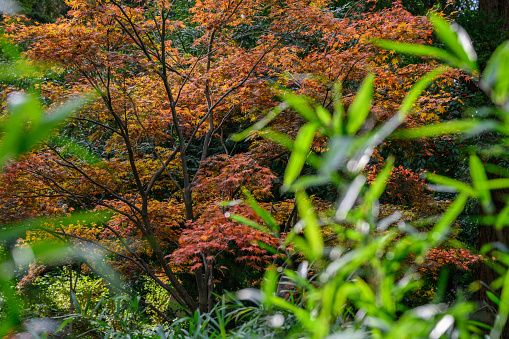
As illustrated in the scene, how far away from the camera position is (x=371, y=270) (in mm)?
766

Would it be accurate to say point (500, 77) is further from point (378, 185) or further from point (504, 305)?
point (504, 305)

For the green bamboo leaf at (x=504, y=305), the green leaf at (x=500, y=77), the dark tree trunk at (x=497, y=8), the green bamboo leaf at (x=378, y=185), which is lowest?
the green bamboo leaf at (x=504, y=305)

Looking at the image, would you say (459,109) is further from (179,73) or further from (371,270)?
(371,270)

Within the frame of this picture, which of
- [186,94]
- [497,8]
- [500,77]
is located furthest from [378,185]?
[497,8]

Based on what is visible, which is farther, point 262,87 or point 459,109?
point 459,109

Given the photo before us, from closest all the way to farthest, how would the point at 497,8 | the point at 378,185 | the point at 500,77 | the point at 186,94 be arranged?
the point at 500,77 → the point at 378,185 → the point at 186,94 → the point at 497,8

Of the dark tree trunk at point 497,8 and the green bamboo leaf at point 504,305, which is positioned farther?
the dark tree trunk at point 497,8

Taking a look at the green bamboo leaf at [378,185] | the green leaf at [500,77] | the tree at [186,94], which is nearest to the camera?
the green leaf at [500,77]

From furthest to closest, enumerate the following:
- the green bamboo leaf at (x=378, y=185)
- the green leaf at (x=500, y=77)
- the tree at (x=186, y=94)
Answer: the tree at (x=186, y=94)
the green bamboo leaf at (x=378, y=185)
the green leaf at (x=500, y=77)

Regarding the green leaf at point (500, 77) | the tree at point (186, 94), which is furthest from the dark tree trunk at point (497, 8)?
the green leaf at point (500, 77)

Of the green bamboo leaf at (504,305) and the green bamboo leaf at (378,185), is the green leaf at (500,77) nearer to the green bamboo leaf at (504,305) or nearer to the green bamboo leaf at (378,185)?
the green bamboo leaf at (378,185)

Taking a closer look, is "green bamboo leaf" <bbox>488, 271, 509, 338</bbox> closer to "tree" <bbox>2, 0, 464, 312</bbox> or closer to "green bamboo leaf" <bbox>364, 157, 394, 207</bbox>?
"green bamboo leaf" <bbox>364, 157, 394, 207</bbox>

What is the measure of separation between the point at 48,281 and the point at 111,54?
17.8ft

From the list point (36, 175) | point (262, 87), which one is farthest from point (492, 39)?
point (36, 175)
